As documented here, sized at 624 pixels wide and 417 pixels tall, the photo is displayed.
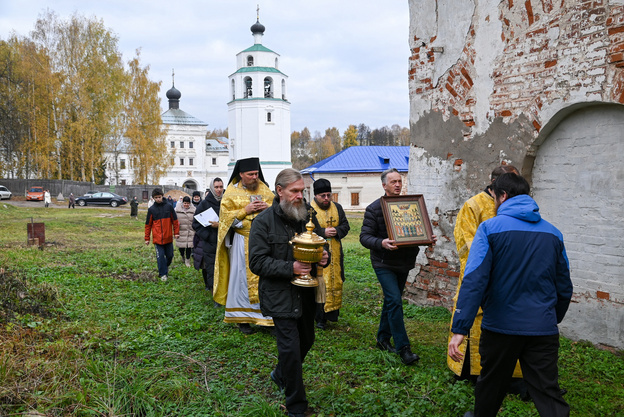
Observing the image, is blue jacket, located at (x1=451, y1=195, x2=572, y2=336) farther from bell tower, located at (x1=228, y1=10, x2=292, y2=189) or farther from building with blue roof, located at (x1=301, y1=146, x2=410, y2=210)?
bell tower, located at (x1=228, y1=10, x2=292, y2=189)

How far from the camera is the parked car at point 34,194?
131 feet

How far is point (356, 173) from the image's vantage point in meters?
44.6

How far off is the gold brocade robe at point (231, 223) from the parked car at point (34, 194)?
3893 centimetres

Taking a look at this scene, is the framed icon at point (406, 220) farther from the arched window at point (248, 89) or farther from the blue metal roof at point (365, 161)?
the arched window at point (248, 89)

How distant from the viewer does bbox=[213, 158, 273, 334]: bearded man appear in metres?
6.46

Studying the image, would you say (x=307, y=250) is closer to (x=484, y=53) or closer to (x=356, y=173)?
(x=484, y=53)

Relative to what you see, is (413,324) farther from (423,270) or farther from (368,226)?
(368,226)

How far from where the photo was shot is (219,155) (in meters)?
79.4

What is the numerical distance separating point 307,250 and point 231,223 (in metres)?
2.85

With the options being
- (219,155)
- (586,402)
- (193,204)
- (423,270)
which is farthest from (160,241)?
(219,155)

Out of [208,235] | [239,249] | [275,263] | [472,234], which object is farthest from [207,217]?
[472,234]

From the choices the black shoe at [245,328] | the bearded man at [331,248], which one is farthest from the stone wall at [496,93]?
the black shoe at [245,328]

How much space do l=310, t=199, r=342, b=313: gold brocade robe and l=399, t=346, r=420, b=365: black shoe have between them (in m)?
1.59

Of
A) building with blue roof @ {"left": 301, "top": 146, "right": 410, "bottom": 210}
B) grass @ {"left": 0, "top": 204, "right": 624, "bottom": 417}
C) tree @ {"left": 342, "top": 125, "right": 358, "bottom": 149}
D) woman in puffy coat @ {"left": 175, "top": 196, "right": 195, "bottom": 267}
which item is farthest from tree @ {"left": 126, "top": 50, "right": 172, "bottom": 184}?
tree @ {"left": 342, "top": 125, "right": 358, "bottom": 149}
